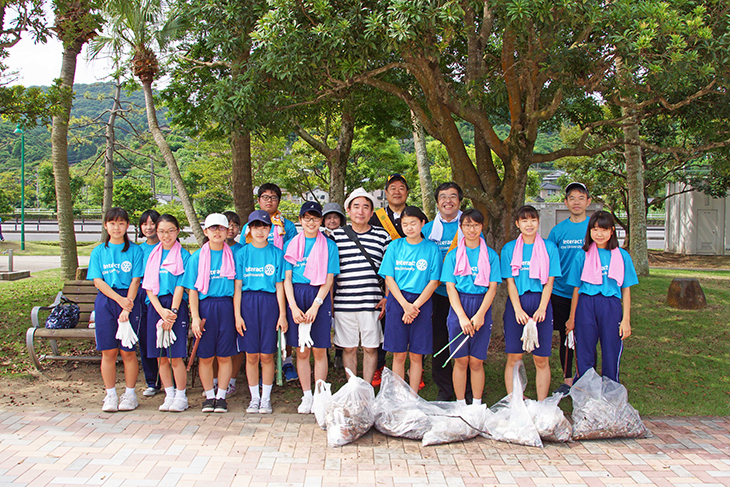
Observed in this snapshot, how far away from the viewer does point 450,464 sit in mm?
3760

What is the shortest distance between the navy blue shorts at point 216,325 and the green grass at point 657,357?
0.87m

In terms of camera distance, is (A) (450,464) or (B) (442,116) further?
(B) (442,116)

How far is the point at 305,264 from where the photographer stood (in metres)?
4.71

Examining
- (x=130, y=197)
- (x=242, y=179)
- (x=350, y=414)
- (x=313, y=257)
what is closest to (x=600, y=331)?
(x=350, y=414)

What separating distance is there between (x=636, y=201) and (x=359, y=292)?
29.4 feet

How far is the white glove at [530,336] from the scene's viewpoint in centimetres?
443

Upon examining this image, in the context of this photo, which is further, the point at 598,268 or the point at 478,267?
the point at 598,268

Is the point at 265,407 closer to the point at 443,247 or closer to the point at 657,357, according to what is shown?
the point at 443,247

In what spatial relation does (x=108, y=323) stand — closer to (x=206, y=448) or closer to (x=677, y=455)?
(x=206, y=448)

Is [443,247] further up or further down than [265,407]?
further up

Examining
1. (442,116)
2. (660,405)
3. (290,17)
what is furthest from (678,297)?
(290,17)

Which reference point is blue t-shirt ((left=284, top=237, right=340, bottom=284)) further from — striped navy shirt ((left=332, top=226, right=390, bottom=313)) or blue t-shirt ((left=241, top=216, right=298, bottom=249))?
blue t-shirt ((left=241, top=216, right=298, bottom=249))

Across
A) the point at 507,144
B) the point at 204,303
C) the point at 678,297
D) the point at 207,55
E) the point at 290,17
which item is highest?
the point at 207,55

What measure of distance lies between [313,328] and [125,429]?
67.9 inches
